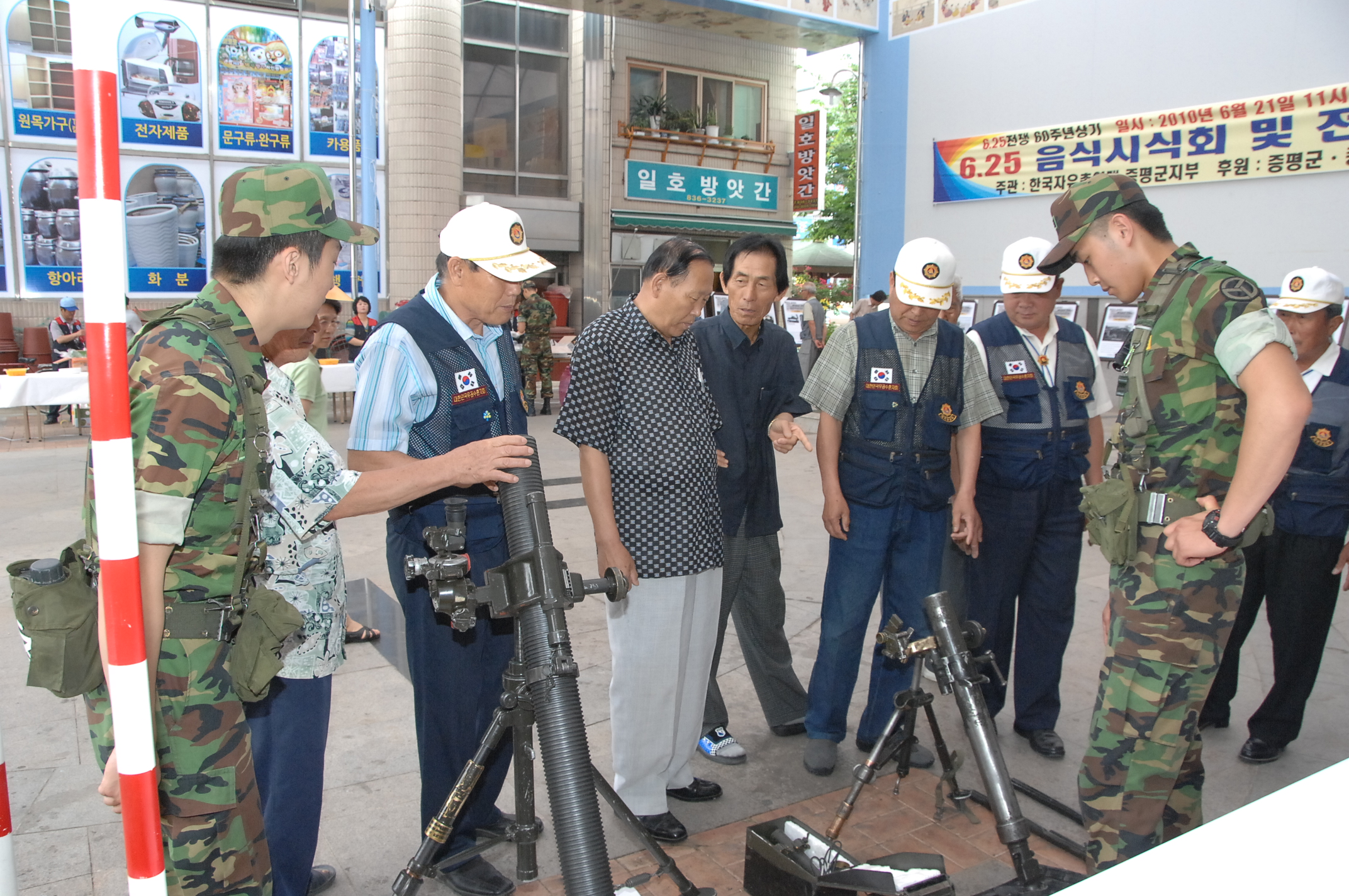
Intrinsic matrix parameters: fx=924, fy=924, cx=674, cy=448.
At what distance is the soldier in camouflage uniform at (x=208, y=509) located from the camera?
1.54 meters

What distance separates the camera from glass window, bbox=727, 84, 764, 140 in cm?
2088

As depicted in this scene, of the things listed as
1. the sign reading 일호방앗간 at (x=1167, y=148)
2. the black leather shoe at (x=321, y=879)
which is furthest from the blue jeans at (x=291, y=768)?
the sign reading 일호방앗간 at (x=1167, y=148)

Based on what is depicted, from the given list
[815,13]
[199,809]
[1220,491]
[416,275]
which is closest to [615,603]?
[199,809]

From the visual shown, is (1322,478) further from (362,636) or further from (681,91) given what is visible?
(681,91)

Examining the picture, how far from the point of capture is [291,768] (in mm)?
2311

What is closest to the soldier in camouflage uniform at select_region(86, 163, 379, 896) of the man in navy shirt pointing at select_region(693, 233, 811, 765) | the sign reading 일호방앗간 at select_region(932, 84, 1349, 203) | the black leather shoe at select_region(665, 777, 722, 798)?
the black leather shoe at select_region(665, 777, 722, 798)

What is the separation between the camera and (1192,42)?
26.6 feet

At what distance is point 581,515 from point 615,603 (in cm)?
423

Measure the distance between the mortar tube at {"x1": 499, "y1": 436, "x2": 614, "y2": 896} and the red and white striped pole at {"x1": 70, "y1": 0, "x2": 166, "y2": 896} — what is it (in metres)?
0.71

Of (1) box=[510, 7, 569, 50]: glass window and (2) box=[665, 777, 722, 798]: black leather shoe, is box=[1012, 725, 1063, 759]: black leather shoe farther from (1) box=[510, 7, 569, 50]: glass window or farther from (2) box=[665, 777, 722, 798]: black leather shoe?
(1) box=[510, 7, 569, 50]: glass window

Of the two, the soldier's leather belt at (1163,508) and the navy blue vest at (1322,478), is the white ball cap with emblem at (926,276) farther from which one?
the navy blue vest at (1322,478)

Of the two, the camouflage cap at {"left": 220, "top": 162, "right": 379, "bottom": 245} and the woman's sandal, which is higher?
the camouflage cap at {"left": 220, "top": 162, "right": 379, "bottom": 245}

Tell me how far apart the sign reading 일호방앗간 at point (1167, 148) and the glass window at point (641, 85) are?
1059 cm

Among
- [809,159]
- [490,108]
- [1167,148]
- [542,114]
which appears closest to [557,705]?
[1167,148]
